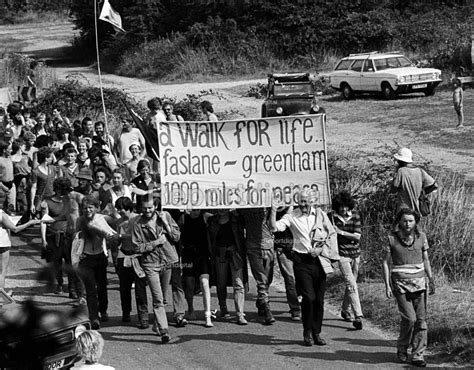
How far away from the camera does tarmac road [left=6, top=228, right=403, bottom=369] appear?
995cm

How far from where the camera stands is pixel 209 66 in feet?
152

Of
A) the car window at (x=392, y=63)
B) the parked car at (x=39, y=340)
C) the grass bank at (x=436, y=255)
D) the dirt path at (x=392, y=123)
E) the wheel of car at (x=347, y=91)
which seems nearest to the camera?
the parked car at (x=39, y=340)

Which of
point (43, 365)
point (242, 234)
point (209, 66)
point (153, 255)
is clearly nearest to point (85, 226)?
point (153, 255)

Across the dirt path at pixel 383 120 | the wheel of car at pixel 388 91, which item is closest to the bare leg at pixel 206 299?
the dirt path at pixel 383 120

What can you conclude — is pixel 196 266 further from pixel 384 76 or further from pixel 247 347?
pixel 384 76

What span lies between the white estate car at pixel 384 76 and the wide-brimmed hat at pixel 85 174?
20167 mm

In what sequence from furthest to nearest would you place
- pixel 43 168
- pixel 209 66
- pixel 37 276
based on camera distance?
pixel 209 66, pixel 43 168, pixel 37 276

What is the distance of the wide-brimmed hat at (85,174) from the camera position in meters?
14.2

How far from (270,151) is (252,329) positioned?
1994mm

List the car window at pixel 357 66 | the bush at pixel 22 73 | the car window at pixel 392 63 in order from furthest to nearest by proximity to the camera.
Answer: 1. the bush at pixel 22 73
2. the car window at pixel 357 66
3. the car window at pixel 392 63

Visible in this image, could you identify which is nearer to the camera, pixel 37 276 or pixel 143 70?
pixel 37 276

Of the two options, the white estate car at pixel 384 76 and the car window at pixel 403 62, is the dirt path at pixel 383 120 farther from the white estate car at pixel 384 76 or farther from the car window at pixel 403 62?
the car window at pixel 403 62

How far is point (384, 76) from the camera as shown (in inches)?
1330

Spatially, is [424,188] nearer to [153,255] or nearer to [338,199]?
[338,199]
